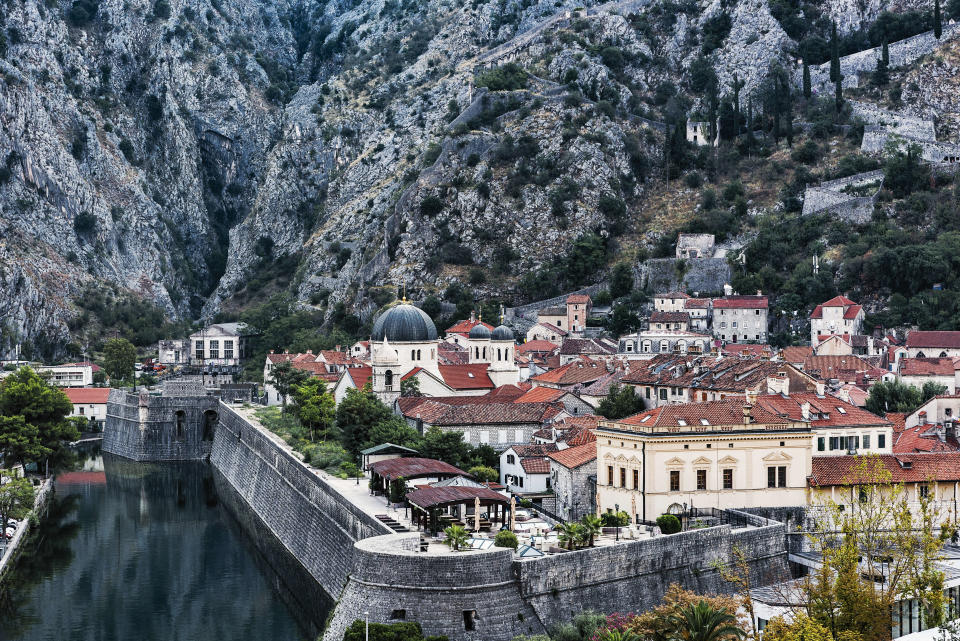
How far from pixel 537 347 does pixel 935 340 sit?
3498 centimetres

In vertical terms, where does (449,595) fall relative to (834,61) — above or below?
below

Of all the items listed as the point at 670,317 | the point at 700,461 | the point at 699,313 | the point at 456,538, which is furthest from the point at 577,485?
the point at 699,313

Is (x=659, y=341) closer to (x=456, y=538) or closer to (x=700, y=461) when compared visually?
(x=700, y=461)

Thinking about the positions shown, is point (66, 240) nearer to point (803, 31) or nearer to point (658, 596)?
point (803, 31)

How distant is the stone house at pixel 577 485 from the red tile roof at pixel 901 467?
9.35 m

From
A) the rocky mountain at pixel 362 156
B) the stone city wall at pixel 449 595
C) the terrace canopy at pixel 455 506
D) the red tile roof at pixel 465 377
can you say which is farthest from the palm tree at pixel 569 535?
the rocky mountain at pixel 362 156

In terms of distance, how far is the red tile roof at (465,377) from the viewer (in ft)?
292

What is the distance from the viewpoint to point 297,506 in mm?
59812

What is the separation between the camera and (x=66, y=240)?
165125 millimetres

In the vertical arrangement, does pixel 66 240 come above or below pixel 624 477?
above

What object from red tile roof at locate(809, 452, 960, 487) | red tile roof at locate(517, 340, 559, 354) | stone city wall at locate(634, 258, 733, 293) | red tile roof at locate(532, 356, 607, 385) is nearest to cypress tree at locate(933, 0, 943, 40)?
stone city wall at locate(634, 258, 733, 293)

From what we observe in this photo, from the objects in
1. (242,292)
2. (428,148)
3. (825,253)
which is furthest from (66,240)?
(825,253)

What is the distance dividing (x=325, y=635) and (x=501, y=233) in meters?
110

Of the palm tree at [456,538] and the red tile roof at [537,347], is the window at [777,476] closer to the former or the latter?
the palm tree at [456,538]
